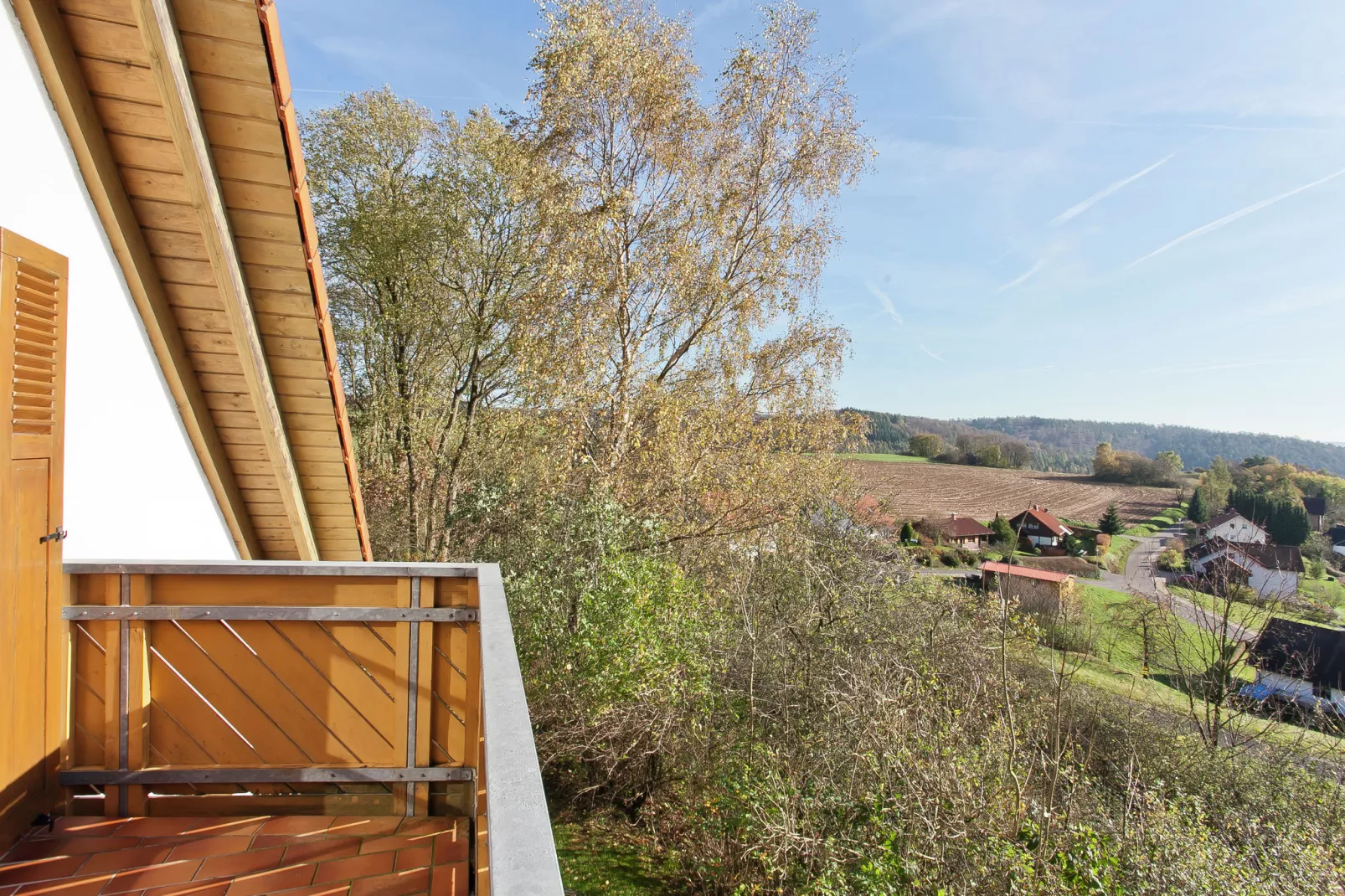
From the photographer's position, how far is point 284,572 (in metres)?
2.46

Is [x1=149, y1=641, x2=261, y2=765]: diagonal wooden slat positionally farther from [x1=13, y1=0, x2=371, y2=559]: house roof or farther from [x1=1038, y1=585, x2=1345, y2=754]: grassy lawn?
[x1=1038, y1=585, x2=1345, y2=754]: grassy lawn

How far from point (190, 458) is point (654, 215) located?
358 inches

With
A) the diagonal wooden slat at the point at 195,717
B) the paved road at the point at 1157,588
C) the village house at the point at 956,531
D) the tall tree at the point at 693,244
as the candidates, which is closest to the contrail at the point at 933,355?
the village house at the point at 956,531

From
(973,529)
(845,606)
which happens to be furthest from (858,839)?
(973,529)

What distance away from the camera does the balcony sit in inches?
90.5

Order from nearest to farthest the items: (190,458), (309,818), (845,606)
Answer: (309,818) → (190,458) → (845,606)

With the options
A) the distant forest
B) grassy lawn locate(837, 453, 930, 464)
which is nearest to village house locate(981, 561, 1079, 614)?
grassy lawn locate(837, 453, 930, 464)

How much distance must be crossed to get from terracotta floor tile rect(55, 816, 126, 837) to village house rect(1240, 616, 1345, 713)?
56.4 ft

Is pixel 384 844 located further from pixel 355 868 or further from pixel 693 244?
pixel 693 244

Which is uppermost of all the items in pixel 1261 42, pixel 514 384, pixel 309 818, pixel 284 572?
pixel 1261 42

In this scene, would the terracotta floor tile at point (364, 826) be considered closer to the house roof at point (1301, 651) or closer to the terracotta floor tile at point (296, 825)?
the terracotta floor tile at point (296, 825)

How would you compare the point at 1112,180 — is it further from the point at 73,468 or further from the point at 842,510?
the point at 73,468

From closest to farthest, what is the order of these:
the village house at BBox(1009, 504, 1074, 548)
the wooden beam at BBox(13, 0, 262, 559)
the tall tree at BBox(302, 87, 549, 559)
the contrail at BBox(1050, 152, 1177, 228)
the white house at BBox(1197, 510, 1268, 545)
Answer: the wooden beam at BBox(13, 0, 262, 559), the tall tree at BBox(302, 87, 549, 559), the white house at BBox(1197, 510, 1268, 545), the village house at BBox(1009, 504, 1074, 548), the contrail at BBox(1050, 152, 1177, 228)

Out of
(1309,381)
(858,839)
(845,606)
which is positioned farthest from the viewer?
(1309,381)
